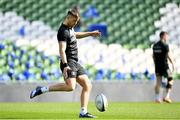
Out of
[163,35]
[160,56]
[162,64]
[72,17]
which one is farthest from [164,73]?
[72,17]

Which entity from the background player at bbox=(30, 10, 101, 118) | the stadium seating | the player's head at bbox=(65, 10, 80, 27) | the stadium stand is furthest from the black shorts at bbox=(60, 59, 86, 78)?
the stadium seating

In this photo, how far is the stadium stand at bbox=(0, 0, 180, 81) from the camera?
1844cm

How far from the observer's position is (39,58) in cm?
1870

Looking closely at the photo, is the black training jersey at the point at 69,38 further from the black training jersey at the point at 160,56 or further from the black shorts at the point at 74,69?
the black training jersey at the point at 160,56

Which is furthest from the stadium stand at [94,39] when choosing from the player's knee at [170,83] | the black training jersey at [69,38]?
the black training jersey at [69,38]

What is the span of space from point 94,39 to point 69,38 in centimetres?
894

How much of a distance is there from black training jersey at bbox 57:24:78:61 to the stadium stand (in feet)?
24.3

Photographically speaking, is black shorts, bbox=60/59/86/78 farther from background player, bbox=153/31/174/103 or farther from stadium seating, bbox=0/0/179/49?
stadium seating, bbox=0/0/179/49

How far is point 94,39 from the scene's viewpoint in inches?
766

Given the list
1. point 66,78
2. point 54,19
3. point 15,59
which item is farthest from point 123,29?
point 66,78

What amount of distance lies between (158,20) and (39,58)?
12.1ft

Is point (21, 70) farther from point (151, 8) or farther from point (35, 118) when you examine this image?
point (35, 118)

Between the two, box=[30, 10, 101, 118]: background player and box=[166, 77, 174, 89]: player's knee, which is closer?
box=[30, 10, 101, 118]: background player

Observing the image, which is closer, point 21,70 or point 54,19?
point 21,70
